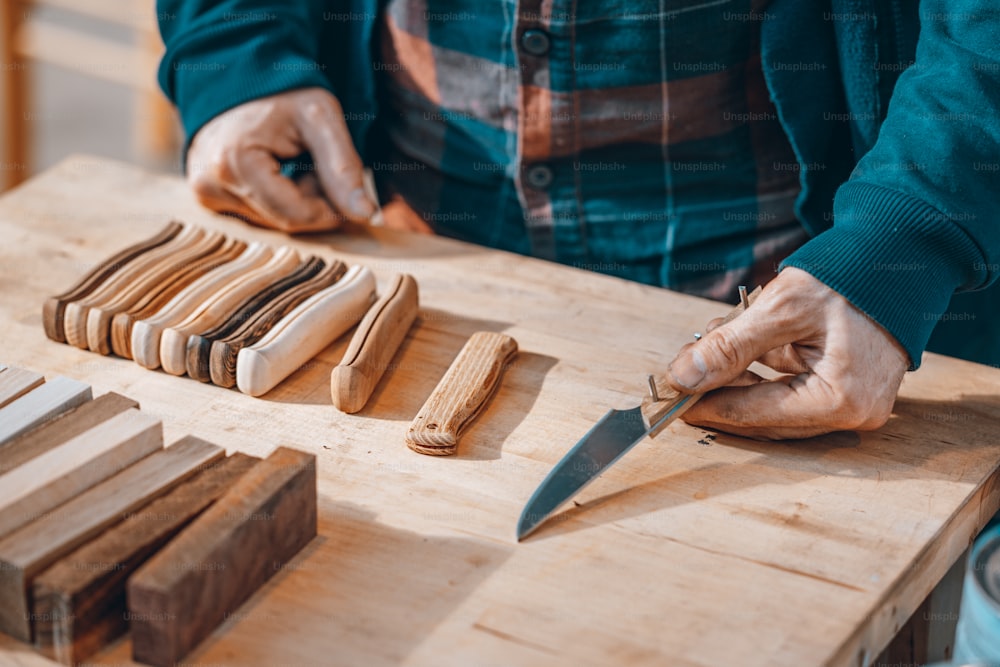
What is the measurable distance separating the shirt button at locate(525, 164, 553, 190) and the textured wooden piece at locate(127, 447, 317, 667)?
0.76m

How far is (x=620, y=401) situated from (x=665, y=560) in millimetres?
295

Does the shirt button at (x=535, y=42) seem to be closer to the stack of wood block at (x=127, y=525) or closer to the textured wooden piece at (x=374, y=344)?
the textured wooden piece at (x=374, y=344)

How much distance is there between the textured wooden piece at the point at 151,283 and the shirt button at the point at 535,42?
0.52 meters

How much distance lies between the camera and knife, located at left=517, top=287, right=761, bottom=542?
1.08 meters

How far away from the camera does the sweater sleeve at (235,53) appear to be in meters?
1.68

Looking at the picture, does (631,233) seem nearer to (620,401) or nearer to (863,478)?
(620,401)

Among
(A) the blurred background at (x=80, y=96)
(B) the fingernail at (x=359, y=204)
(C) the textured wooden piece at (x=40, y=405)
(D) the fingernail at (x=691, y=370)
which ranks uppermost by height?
(B) the fingernail at (x=359, y=204)

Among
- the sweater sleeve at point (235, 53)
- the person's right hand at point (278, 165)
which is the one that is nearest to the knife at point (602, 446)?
the person's right hand at point (278, 165)

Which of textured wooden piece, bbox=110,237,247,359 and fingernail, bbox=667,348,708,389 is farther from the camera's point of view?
textured wooden piece, bbox=110,237,247,359

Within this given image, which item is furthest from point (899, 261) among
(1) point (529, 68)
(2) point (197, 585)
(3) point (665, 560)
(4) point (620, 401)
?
(2) point (197, 585)

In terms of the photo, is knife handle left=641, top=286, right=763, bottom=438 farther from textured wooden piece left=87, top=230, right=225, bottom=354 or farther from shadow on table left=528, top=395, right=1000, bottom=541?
textured wooden piece left=87, top=230, right=225, bottom=354

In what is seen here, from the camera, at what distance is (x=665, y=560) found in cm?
104

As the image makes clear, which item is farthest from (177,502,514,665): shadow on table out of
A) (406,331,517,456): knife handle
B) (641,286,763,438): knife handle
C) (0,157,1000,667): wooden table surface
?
(641,286,763,438): knife handle

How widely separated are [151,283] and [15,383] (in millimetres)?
297
